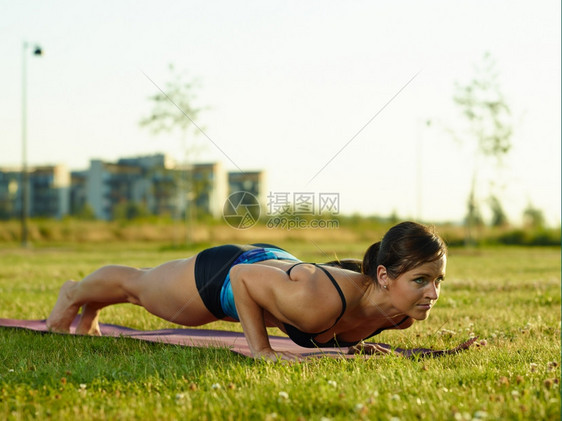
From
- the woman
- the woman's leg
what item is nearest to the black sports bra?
the woman

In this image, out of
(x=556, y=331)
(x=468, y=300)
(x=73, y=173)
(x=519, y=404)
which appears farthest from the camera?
(x=73, y=173)

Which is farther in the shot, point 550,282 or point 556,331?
point 550,282

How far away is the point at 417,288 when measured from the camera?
4.15m

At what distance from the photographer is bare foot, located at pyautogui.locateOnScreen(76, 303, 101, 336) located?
5.64 meters

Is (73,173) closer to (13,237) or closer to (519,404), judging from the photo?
(13,237)

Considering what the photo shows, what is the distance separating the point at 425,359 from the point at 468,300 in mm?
4276

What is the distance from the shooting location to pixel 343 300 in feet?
13.5

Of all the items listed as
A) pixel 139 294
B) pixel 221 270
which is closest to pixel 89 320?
pixel 139 294

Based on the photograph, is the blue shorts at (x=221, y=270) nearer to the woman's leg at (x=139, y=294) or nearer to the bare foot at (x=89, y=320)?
the woman's leg at (x=139, y=294)

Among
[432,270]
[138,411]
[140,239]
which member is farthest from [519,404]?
[140,239]

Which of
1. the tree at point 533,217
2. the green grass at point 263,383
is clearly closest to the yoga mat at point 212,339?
the green grass at point 263,383

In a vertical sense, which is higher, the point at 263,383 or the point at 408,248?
the point at 408,248

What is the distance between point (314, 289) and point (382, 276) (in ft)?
1.54

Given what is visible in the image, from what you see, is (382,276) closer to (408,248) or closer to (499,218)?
(408,248)
